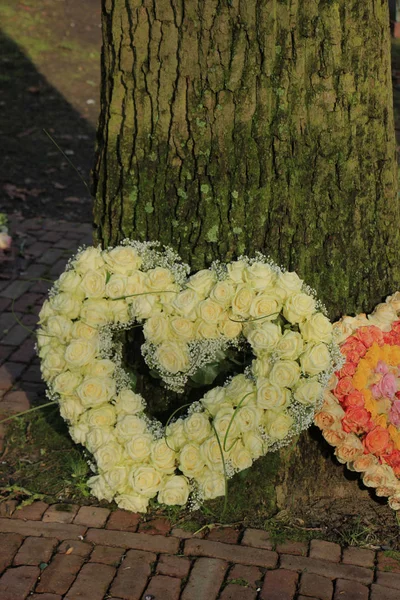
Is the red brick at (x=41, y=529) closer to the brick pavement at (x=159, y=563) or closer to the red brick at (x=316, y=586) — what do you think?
the brick pavement at (x=159, y=563)

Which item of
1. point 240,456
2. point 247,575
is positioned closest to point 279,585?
point 247,575

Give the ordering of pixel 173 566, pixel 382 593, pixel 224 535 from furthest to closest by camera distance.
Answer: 1. pixel 224 535
2. pixel 173 566
3. pixel 382 593

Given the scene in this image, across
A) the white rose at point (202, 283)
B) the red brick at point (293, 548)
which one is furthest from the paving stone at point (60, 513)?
the white rose at point (202, 283)

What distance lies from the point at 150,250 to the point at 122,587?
140 cm

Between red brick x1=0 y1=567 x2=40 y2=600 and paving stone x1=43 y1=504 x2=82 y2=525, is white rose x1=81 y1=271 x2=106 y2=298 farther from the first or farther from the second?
red brick x1=0 y1=567 x2=40 y2=600

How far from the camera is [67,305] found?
3604mm

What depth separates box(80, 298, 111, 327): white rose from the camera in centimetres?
359

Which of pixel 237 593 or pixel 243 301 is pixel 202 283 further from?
pixel 237 593

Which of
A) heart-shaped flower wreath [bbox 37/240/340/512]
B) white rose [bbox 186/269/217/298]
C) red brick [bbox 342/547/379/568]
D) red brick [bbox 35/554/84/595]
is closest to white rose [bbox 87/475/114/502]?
heart-shaped flower wreath [bbox 37/240/340/512]

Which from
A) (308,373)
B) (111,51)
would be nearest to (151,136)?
(111,51)

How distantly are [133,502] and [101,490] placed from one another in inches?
6.2

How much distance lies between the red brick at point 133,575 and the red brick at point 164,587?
0.03 m

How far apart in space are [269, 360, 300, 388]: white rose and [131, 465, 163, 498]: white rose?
672 mm

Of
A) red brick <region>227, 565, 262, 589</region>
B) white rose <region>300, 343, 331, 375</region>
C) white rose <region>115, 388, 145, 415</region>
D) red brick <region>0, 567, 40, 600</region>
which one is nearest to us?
red brick <region>0, 567, 40, 600</region>
